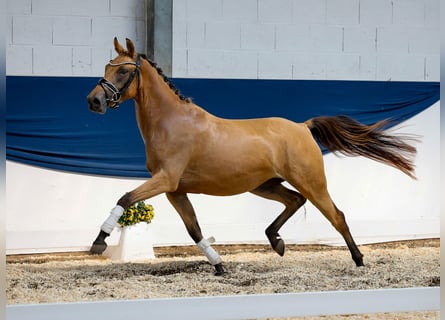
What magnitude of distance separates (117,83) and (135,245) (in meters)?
A: 1.48

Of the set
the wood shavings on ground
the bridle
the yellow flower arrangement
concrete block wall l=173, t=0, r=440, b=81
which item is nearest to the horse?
the bridle

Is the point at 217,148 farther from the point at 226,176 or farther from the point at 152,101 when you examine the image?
the point at 152,101

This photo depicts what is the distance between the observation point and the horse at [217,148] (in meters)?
4.23

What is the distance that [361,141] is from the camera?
4.85 meters

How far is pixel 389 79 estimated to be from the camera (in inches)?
248

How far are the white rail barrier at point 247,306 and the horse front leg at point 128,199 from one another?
2439 millimetres

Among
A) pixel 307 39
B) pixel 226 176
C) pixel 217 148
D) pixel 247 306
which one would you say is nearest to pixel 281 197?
pixel 226 176

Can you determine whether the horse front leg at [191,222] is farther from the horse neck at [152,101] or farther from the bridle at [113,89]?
the bridle at [113,89]

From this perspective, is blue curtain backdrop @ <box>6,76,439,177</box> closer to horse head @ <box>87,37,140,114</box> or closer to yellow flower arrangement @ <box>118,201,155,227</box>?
yellow flower arrangement @ <box>118,201,155,227</box>

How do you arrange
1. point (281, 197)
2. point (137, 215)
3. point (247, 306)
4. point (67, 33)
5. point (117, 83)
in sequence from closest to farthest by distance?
point (247, 306), point (117, 83), point (281, 197), point (137, 215), point (67, 33)

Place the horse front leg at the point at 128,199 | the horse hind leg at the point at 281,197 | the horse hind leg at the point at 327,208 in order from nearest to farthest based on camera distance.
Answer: the horse front leg at the point at 128,199 < the horse hind leg at the point at 327,208 < the horse hind leg at the point at 281,197

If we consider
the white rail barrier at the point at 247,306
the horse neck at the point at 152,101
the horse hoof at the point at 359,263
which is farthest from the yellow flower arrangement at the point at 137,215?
the white rail barrier at the point at 247,306

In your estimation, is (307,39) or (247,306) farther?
(307,39)

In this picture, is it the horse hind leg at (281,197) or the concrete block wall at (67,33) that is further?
the concrete block wall at (67,33)
